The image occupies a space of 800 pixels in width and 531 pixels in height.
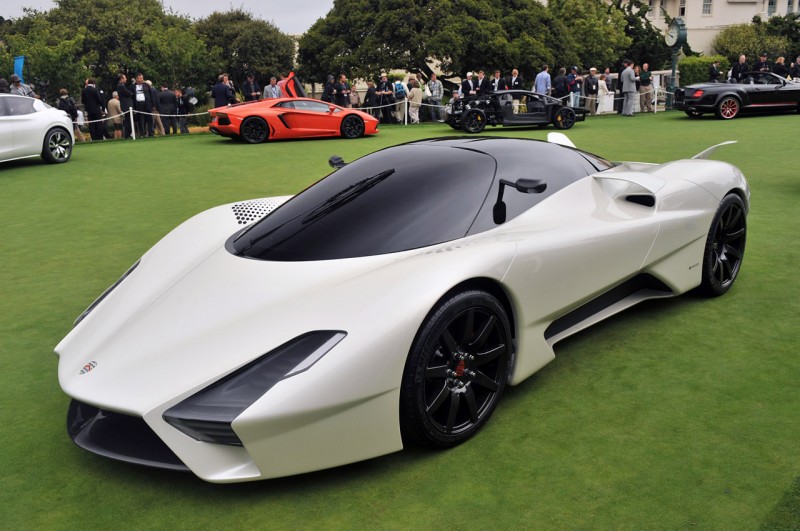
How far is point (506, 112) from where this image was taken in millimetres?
18672

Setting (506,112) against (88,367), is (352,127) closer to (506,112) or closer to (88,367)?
(506,112)

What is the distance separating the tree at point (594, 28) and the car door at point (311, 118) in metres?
28.9

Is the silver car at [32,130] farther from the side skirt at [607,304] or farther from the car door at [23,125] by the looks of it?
the side skirt at [607,304]

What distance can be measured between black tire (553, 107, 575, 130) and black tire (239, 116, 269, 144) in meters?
7.38

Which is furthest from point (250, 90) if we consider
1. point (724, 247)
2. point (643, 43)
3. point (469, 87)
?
point (643, 43)

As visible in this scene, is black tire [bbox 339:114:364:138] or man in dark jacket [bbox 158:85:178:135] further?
man in dark jacket [bbox 158:85:178:135]

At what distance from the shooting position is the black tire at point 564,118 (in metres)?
19.0

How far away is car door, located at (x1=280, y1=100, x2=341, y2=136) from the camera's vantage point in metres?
17.3

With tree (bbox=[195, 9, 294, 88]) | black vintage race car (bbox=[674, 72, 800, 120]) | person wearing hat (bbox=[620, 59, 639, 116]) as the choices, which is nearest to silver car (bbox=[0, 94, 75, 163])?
black vintage race car (bbox=[674, 72, 800, 120])

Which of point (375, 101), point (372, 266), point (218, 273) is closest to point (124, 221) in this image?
point (218, 273)

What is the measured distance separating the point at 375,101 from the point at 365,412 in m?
20.8

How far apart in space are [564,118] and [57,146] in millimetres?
12008

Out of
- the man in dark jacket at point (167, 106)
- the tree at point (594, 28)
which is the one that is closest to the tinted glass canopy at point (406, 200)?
the man in dark jacket at point (167, 106)

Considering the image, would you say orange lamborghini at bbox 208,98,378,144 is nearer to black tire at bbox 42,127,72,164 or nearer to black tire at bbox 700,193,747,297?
black tire at bbox 42,127,72,164
